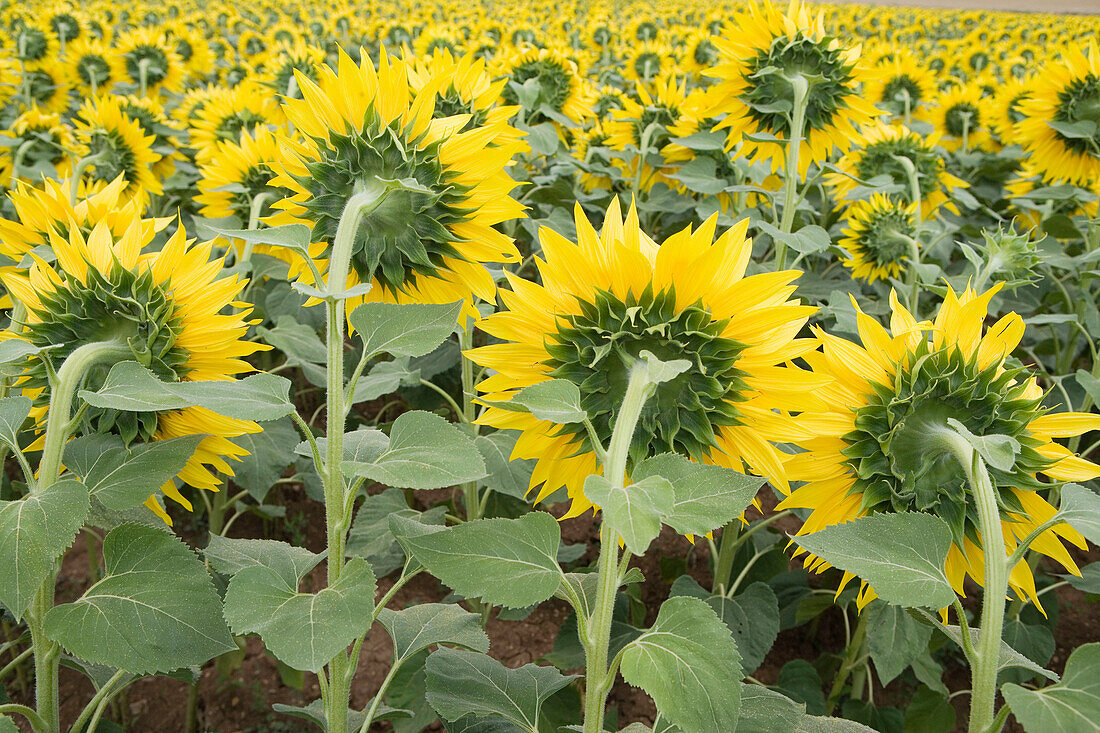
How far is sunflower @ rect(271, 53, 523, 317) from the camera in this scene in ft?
2.93

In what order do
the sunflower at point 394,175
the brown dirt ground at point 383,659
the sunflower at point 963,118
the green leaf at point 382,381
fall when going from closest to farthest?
the sunflower at point 394,175, the green leaf at point 382,381, the brown dirt ground at point 383,659, the sunflower at point 963,118

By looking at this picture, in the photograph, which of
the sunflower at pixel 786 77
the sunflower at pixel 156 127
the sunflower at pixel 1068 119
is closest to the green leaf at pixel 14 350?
the sunflower at pixel 786 77

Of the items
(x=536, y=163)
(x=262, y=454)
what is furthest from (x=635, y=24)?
(x=262, y=454)

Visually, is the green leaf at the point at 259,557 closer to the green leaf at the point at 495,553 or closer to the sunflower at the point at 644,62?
the green leaf at the point at 495,553

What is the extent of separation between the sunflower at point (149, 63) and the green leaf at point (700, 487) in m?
3.88

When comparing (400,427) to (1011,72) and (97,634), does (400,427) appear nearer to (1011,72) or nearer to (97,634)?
(97,634)

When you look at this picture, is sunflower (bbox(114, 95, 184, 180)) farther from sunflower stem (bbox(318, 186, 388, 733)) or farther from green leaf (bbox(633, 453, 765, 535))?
green leaf (bbox(633, 453, 765, 535))

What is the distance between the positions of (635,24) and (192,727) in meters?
5.72

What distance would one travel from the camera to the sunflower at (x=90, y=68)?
12.6ft

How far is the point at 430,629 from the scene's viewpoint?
105cm

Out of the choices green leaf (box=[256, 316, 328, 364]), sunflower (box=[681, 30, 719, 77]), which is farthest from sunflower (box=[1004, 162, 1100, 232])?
green leaf (box=[256, 316, 328, 364])

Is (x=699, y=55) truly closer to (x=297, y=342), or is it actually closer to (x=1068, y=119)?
(x=1068, y=119)

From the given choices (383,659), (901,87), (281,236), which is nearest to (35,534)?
(281,236)

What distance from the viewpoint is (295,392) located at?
2.40 m
